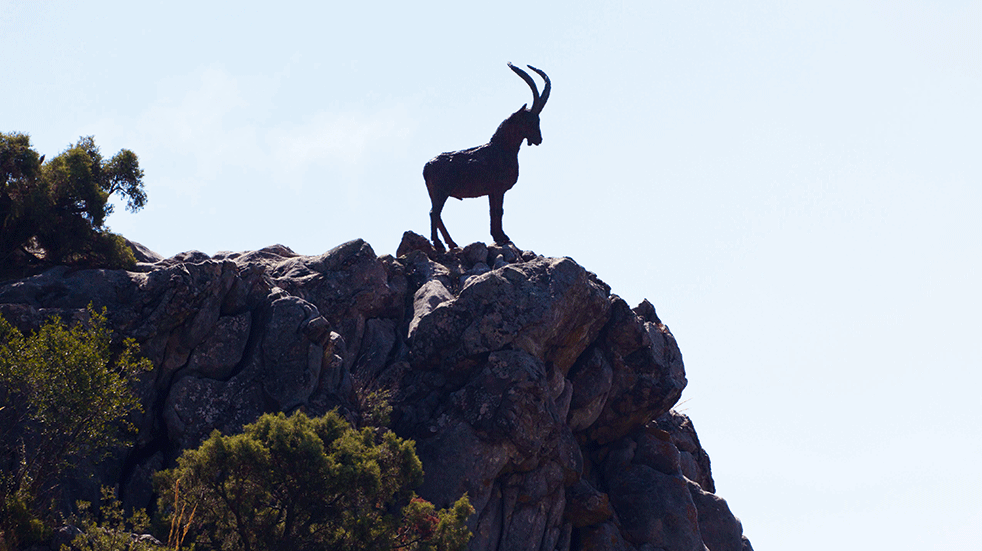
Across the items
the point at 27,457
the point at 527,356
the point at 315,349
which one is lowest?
the point at 27,457

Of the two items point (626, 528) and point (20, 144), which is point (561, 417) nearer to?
point (626, 528)

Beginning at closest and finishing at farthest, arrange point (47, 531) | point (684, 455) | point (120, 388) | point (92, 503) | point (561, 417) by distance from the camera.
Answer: point (47, 531), point (120, 388), point (92, 503), point (561, 417), point (684, 455)

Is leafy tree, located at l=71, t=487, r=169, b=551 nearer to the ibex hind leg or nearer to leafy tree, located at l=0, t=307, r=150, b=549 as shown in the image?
leafy tree, located at l=0, t=307, r=150, b=549

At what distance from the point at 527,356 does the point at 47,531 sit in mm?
13856

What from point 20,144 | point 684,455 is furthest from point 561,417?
point 20,144

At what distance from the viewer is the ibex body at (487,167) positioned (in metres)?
33.6

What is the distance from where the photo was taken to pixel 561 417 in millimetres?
28219

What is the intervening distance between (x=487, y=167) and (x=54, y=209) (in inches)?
615

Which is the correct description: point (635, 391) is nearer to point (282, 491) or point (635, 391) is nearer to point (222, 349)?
point (222, 349)

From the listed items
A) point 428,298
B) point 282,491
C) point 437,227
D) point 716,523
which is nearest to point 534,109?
point 437,227

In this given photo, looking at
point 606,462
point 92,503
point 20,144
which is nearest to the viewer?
point 92,503

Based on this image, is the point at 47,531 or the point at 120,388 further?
the point at 120,388

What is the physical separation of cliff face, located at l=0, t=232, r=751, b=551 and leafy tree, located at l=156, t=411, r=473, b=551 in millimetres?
3529

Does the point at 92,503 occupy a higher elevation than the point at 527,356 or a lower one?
lower
